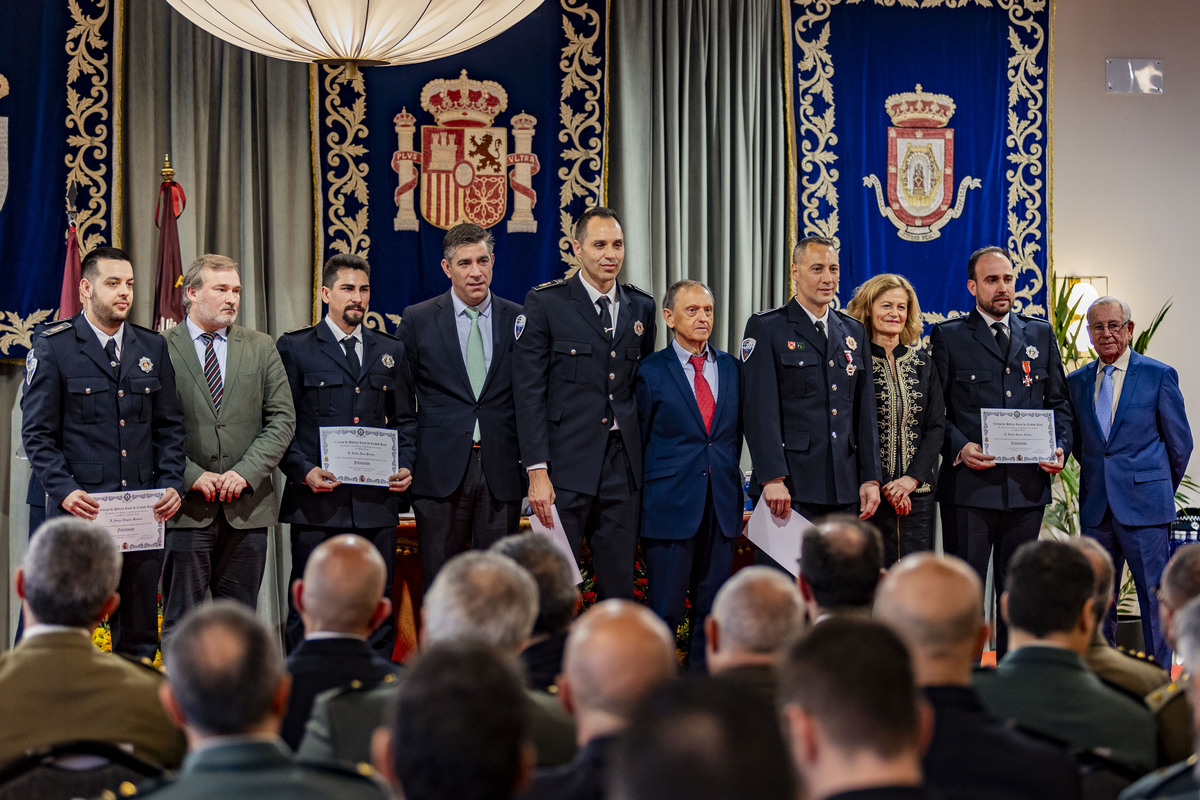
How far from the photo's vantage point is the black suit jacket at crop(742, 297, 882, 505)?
4.79 metres

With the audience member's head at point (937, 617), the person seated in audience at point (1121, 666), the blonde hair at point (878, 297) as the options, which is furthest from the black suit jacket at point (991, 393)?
the audience member's head at point (937, 617)

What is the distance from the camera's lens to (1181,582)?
2820mm

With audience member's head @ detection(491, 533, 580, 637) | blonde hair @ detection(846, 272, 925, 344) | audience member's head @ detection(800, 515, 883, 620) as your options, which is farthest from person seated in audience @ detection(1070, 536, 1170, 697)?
blonde hair @ detection(846, 272, 925, 344)

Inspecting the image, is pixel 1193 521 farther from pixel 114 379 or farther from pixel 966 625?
pixel 114 379

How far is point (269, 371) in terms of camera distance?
4656 mm

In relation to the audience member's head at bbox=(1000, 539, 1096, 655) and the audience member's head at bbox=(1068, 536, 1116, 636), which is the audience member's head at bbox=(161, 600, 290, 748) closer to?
the audience member's head at bbox=(1000, 539, 1096, 655)

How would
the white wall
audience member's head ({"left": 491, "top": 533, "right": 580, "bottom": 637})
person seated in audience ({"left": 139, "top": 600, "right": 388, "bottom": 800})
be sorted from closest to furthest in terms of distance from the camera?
person seated in audience ({"left": 139, "top": 600, "right": 388, "bottom": 800}), audience member's head ({"left": 491, "top": 533, "right": 580, "bottom": 637}), the white wall

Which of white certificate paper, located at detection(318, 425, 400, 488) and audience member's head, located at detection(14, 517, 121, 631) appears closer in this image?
audience member's head, located at detection(14, 517, 121, 631)

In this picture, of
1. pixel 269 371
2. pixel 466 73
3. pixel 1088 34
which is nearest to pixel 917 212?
pixel 1088 34

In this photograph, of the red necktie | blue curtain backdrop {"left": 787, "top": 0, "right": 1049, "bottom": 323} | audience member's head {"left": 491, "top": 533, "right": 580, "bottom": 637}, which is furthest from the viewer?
blue curtain backdrop {"left": 787, "top": 0, "right": 1049, "bottom": 323}

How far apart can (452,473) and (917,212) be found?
335cm

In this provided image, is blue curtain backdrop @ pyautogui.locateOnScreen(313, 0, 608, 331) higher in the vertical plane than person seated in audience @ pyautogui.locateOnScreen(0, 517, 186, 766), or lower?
higher

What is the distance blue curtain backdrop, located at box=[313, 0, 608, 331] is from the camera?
20.2 feet

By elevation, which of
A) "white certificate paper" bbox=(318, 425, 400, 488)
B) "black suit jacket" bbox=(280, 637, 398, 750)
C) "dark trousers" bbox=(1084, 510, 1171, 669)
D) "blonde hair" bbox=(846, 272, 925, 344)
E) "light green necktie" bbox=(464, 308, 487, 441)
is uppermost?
"blonde hair" bbox=(846, 272, 925, 344)
